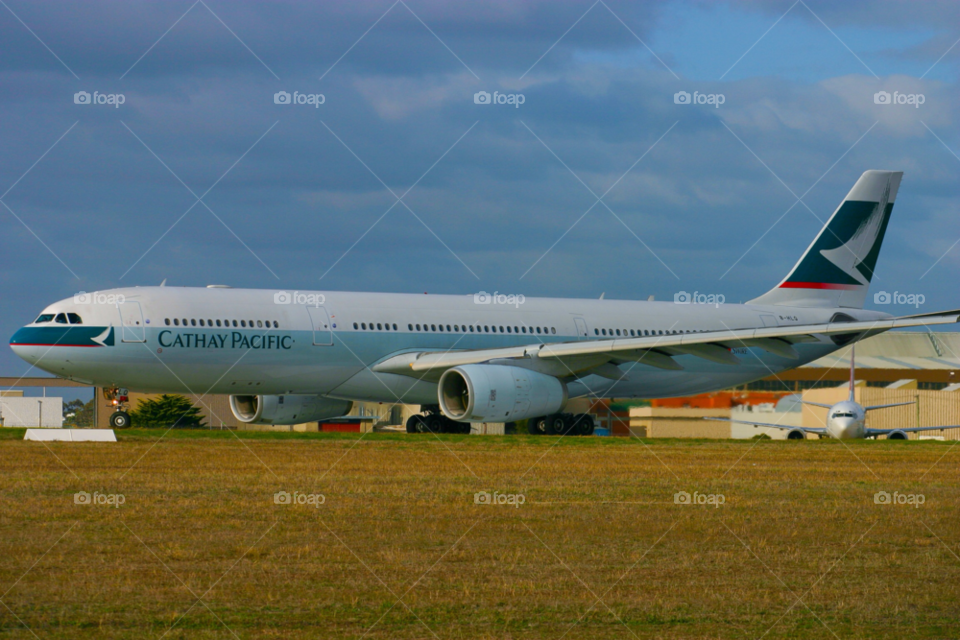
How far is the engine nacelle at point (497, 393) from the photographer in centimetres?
2662

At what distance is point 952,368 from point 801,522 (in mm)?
61903

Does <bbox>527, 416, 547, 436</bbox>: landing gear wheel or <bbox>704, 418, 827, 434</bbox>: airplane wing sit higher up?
<bbox>704, 418, 827, 434</bbox>: airplane wing

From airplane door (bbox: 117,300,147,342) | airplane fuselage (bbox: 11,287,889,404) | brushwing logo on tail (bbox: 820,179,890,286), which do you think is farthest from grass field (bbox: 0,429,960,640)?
brushwing logo on tail (bbox: 820,179,890,286)

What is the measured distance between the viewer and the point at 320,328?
91.2 feet

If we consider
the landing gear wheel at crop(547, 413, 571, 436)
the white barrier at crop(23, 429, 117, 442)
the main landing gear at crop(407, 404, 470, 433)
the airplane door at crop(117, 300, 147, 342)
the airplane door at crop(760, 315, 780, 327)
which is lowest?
the white barrier at crop(23, 429, 117, 442)

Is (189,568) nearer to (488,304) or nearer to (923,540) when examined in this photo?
(923,540)

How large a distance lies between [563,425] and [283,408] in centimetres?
743

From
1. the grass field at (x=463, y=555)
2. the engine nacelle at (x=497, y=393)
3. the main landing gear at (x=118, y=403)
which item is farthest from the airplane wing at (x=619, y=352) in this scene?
the grass field at (x=463, y=555)

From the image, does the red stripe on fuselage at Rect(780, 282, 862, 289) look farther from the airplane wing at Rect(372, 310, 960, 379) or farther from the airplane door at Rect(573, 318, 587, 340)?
the airplane door at Rect(573, 318, 587, 340)

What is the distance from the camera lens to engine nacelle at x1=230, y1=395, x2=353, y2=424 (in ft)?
101

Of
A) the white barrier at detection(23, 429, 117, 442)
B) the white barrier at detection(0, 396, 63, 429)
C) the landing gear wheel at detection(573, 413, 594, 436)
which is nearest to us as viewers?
the white barrier at detection(23, 429, 117, 442)

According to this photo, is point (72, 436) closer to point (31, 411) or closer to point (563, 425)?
point (563, 425)

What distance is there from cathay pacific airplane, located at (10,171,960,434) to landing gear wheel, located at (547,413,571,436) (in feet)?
0.14

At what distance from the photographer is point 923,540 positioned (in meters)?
10.4
